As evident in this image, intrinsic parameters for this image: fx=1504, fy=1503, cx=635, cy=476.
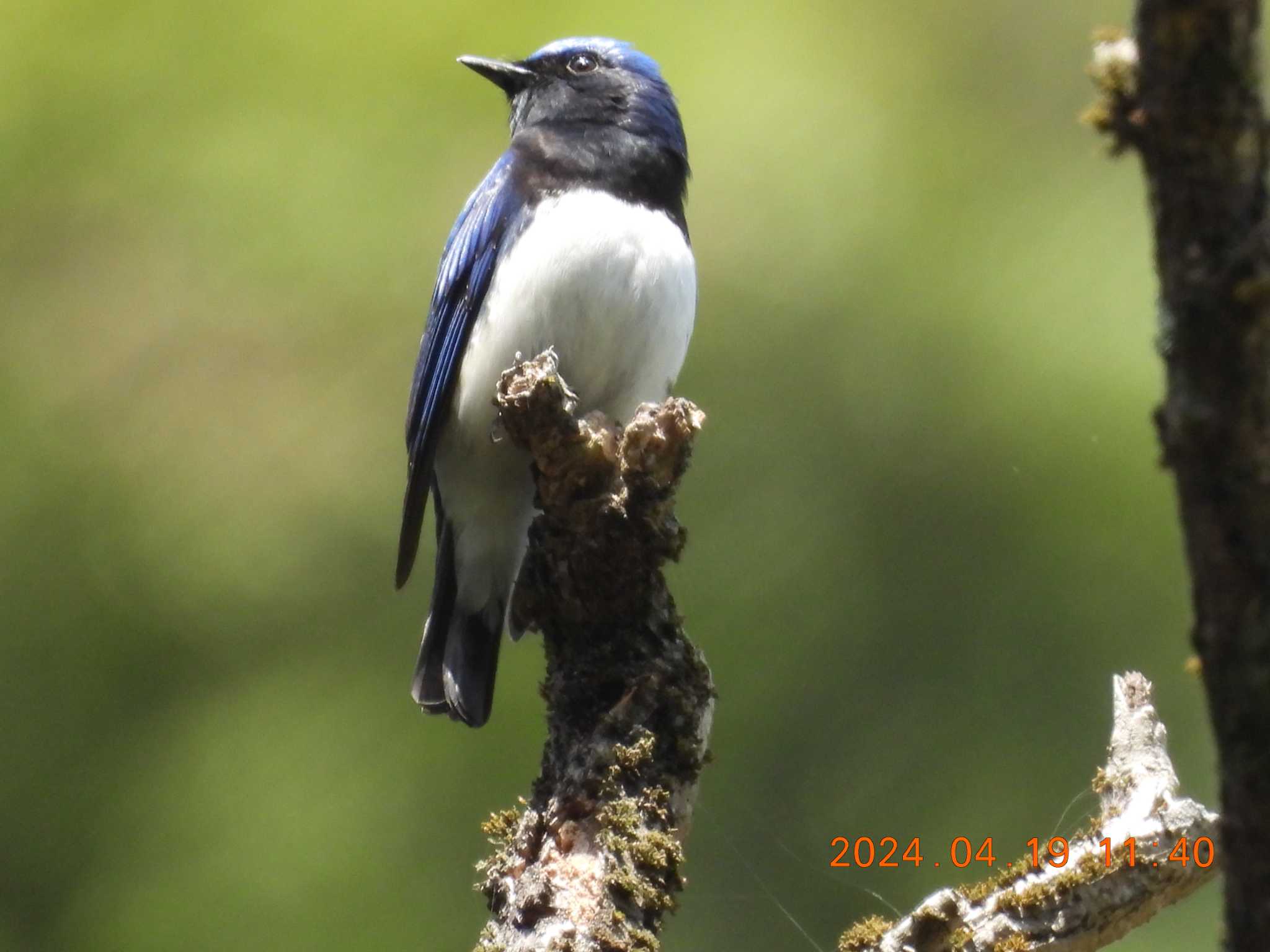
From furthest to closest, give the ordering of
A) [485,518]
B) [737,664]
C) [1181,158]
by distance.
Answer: [737,664] → [485,518] → [1181,158]

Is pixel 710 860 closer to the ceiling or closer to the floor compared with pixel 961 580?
closer to the floor

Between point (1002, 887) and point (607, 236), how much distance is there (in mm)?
1909

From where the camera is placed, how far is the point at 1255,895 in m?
1.52

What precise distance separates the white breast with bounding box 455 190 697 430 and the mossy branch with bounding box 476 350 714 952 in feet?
1.61

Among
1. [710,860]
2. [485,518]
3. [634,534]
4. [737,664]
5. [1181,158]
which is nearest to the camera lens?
[1181,158]

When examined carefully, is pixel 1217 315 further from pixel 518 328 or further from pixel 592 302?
pixel 518 328

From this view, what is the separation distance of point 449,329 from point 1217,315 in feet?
9.80

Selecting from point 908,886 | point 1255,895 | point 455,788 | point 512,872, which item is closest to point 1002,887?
point 512,872

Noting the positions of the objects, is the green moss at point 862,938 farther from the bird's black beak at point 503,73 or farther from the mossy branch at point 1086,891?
the bird's black beak at point 503,73

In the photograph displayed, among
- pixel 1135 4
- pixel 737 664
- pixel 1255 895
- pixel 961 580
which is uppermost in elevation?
pixel 1135 4

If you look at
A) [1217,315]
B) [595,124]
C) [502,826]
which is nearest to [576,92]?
[595,124]

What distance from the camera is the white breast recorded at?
12.6 ft

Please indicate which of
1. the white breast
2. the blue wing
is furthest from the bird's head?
the white breast

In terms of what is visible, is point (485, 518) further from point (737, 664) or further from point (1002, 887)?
point (1002, 887)
